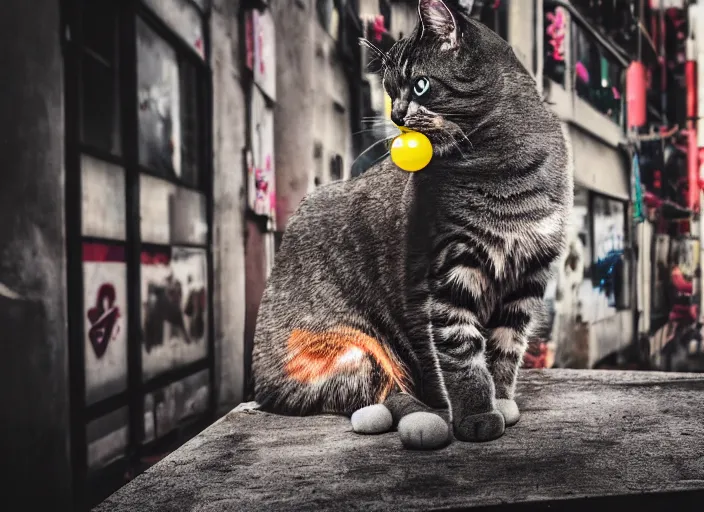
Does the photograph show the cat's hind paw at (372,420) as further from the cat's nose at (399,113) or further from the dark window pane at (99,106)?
the dark window pane at (99,106)

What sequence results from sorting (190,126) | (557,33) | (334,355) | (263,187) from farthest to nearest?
(557,33)
(263,187)
(190,126)
(334,355)

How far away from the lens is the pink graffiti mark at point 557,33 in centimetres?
210

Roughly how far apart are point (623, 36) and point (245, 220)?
1.41m

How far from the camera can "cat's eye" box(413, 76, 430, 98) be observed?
55.9 inches

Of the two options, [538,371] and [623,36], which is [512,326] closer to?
[538,371]

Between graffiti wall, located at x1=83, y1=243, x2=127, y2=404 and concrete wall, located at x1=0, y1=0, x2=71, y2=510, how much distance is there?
7 cm

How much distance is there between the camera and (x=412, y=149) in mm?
1439

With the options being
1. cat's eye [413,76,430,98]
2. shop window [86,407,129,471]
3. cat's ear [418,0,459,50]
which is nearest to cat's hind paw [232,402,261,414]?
shop window [86,407,129,471]

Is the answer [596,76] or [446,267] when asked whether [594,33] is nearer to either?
[596,76]

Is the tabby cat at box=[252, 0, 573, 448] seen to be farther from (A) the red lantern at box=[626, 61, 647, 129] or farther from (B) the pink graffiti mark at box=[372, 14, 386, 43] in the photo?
(A) the red lantern at box=[626, 61, 647, 129]

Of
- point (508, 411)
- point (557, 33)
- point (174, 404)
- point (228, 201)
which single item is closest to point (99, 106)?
point (228, 201)

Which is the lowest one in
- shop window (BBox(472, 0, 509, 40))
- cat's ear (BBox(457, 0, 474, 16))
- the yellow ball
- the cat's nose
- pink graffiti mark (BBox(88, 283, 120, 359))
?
pink graffiti mark (BBox(88, 283, 120, 359))

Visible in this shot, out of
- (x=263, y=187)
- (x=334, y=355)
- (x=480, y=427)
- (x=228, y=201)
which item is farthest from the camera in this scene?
(x=263, y=187)

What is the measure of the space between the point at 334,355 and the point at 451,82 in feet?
2.24
